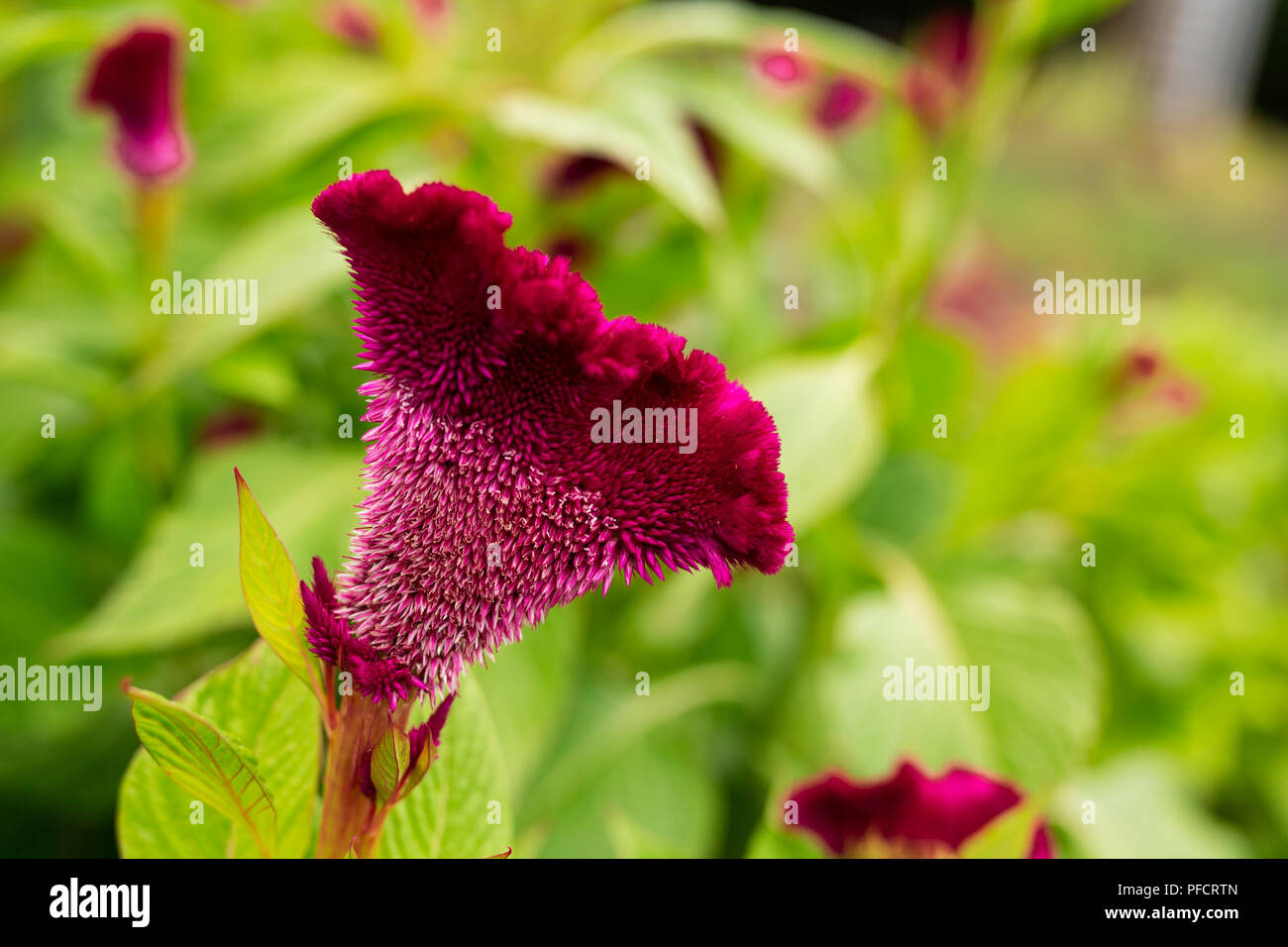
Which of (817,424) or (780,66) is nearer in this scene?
(817,424)

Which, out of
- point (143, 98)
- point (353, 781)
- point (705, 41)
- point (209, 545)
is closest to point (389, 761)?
point (353, 781)

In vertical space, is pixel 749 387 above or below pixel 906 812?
above

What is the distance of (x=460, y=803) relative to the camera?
406mm

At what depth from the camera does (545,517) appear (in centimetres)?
32

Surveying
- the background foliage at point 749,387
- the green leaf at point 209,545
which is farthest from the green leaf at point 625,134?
the green leaf at point 209,545

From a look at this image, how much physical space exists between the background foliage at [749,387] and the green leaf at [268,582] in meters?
0.08

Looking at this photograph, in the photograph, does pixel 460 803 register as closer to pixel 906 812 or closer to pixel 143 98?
pixel 906 812

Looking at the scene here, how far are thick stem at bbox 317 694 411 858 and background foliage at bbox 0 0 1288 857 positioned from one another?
0.05 m

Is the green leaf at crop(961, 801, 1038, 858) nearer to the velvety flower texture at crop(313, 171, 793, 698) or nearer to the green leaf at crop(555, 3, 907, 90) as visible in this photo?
the velvety flower texture at crop(313, 171, 793, 698)

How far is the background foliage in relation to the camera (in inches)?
28.2

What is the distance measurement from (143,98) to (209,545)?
0.97ft

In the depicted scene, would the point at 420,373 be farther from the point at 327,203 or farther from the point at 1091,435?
the point at 1091,435

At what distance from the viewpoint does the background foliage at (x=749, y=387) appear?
72 centimetres
